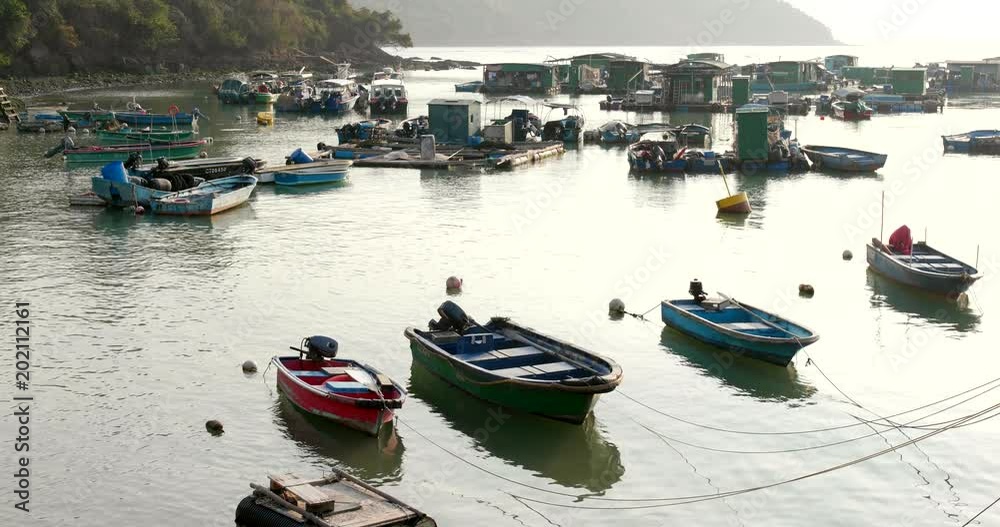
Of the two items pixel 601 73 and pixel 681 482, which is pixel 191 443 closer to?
pixel 681 482

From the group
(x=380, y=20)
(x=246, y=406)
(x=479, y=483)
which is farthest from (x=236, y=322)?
(x=380, y=20)

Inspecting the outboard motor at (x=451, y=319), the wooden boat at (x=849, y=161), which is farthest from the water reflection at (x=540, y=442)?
the wooden boat at (x=849, y=161)

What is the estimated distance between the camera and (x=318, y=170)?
43531mm

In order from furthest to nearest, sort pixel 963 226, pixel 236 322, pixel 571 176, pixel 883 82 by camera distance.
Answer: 1. pixel 883 82
2. pixel 571 176
3. pixel 963 226
4. pixel 236 322

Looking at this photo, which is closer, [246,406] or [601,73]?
[246,406]

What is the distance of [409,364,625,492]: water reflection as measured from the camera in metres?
16.8

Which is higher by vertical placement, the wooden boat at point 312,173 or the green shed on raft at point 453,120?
the green shed on raft at point 453,120

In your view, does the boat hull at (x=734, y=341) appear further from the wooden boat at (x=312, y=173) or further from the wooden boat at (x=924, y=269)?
the wooden boat at (x=312, y=173)

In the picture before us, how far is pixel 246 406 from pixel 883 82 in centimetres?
10002

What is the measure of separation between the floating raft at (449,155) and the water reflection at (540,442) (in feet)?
98.2

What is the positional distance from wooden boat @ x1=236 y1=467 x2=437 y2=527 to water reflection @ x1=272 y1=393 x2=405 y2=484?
6.49ft

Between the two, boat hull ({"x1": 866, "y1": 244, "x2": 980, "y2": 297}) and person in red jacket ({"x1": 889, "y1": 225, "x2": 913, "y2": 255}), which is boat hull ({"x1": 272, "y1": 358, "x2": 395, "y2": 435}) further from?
person in red jacket ({"x1": 889, "y1": 225, "x2": 913, "y2": 255})

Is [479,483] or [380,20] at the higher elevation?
[380,20]

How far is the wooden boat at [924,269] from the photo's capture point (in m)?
25.6
